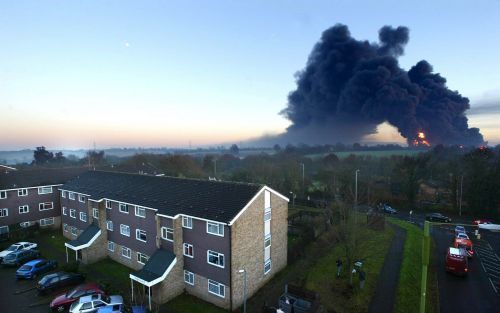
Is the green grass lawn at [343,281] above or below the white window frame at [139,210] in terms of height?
below

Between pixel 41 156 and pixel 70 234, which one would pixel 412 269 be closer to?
pixel 70 234

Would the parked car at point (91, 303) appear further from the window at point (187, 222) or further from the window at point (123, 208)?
the window at point (123, 208)

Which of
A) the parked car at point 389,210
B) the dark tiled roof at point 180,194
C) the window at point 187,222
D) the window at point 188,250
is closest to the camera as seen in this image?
the dark tiled roof at point 180,194

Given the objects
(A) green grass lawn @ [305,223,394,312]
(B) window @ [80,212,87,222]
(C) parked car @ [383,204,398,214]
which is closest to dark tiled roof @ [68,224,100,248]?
(B) window @ [80,212,87,222]

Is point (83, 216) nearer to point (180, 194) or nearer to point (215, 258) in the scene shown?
point (180, 194)

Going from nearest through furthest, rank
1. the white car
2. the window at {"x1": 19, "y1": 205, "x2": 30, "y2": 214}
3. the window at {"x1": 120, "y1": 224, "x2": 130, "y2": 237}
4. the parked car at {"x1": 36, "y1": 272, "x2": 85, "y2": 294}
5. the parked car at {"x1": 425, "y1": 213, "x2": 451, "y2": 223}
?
1. the parked car at {"x1": 36, "y1": 272, "x2": 85, "y2": 294}
2. the window at {"x1": 120, "y1": 224, "x2": 130, "y2": 237}
3. the white car
4. the window at {"x1": 19, "y1": 205, "x2": 30, "y2": 214}
5. the parked car at {"x1": 425, "y1": 213, "x2": 451, "y2": 223}

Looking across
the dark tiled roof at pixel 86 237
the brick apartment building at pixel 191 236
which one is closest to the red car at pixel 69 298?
the brick apartment building at pixel 191 236

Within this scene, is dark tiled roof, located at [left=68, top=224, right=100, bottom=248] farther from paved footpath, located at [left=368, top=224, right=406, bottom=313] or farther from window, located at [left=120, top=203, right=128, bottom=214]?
paved footpath, located at [left=368, top=224, right=406, bottom=313]
